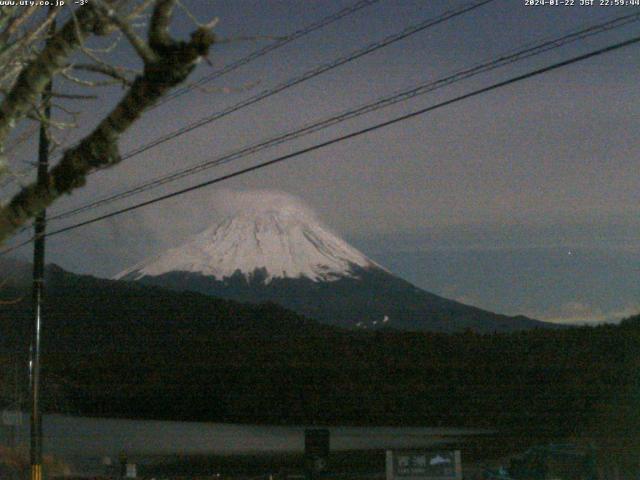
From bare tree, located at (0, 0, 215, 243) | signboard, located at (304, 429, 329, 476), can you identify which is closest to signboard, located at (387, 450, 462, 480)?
signboard, located at (304, 429, 329, 476)

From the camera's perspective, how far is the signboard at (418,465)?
1748cm

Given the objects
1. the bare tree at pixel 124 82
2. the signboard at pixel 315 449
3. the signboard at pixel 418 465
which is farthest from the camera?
the signboard at pixel 315 449

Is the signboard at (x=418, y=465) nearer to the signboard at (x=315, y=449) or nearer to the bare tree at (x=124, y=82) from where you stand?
the signboard at (x=315, y=449)

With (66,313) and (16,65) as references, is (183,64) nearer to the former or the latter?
(16,65)

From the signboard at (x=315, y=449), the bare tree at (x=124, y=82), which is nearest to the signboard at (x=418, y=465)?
the signboard at (x=315, y=449)

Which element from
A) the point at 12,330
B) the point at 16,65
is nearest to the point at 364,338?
the point at 12,330

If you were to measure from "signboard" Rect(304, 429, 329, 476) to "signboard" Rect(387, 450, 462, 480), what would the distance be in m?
1.73

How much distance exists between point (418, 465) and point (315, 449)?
7.56ft

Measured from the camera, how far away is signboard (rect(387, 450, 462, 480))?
17.5m

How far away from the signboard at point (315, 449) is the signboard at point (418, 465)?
1729mm

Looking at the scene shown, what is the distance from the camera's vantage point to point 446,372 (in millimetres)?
33031

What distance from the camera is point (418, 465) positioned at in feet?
57.7

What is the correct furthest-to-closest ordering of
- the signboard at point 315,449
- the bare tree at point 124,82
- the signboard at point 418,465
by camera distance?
1. the signboard at point 315,449
2. the signboard at point 418,465
3. the bare tree at point 124,82

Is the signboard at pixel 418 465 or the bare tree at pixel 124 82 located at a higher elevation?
the bare tree at pixel 124 82
